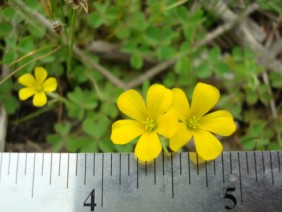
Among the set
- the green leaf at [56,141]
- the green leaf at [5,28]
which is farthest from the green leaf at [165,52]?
the green leaf at [5,28]

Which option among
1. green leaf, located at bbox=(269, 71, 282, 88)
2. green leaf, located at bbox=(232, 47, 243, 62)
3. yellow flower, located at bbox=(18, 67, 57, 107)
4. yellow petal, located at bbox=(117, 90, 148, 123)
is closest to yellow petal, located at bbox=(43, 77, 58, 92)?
yellow flower, located at bbox=(18, 67, 57, 107)

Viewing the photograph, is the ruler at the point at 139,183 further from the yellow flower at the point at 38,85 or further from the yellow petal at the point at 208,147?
the yellow flower at the point at 38,85

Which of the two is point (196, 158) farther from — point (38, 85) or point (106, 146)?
point (38, 85)

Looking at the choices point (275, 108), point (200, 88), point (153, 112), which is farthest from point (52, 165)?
point (275, 108)

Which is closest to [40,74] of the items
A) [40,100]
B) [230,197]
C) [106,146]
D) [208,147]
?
[40,100]

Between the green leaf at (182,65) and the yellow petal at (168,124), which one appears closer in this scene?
the yellow petal at (168,124)

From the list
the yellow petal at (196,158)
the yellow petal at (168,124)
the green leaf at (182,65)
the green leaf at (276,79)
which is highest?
the green leaf at (182,65)
